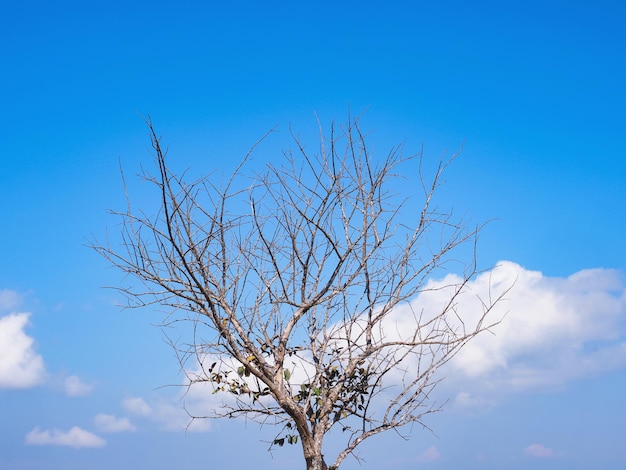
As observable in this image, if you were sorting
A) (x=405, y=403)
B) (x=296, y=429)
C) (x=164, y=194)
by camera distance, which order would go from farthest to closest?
1. (x=405, y=403)
2. (x=296, y=429)
3. (x=164, y=194)

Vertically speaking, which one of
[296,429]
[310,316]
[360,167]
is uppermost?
[360,167]

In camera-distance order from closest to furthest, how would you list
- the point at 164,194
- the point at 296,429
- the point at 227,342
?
1. the point at 164,194
2. the point at 227,342
3. the point at 296,429

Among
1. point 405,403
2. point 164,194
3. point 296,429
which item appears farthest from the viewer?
point 405,403

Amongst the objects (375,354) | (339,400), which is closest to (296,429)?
(339,400)

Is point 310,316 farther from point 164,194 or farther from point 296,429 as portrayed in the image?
point 164,194

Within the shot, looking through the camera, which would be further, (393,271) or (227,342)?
(393,271)

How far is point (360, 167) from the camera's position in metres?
6.25

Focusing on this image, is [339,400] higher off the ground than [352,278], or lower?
lower

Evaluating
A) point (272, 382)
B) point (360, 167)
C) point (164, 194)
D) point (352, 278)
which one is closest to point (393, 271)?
point (352, 278)

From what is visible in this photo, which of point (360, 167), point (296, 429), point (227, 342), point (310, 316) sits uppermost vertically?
point (360, 167)

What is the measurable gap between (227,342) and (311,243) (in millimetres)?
1147

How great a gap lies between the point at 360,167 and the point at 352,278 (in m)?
1.00

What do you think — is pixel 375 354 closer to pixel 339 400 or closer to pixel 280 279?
pixel 339 400

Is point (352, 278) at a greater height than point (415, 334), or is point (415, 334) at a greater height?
point (352, 278)
